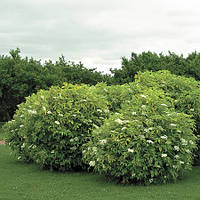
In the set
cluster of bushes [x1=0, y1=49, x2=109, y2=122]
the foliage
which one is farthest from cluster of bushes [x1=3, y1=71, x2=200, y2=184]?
cluster of bushes [x1=0, y1=49, x2=109, y2=122]

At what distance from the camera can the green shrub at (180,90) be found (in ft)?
37.6

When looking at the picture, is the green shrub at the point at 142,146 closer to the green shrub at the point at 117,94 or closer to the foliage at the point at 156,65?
the green shrub at the point at 117,94

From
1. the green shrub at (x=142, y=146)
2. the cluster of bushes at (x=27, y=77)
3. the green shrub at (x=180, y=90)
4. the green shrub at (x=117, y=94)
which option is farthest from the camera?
the cluster of bushes at (x=27, y=77)

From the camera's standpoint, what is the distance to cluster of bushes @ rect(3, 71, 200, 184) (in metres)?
8.93

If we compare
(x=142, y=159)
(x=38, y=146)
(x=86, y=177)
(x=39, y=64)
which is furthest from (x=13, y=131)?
(x=39, y=64)

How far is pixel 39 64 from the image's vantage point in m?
33.0

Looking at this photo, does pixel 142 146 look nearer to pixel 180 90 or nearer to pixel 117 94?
pixel 117 94

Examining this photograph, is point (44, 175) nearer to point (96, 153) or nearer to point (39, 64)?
point (96, 153)

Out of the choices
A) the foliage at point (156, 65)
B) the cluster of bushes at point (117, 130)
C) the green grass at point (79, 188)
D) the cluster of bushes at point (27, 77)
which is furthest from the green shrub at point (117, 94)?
the cluster of bushes at point (27, 77)

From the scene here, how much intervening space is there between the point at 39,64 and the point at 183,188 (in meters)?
25.6

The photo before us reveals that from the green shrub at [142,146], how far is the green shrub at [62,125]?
1052 millimetres

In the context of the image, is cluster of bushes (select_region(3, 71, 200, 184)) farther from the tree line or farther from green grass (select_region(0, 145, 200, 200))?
the tree line

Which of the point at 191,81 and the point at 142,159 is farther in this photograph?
the point at 191,81

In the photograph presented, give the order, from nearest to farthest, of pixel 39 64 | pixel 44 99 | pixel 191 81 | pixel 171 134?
pixel 171 134
pixel 44 99
pixel 191 81
pixel 39 64
